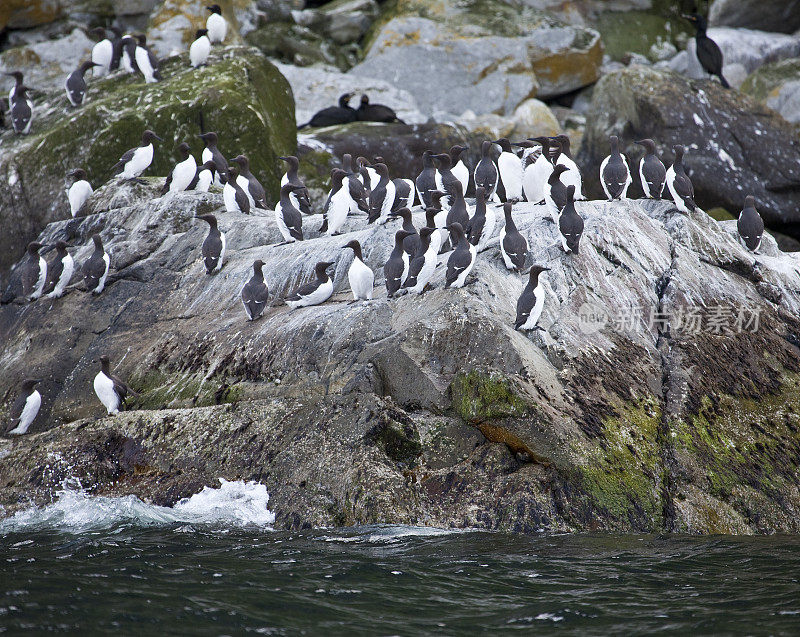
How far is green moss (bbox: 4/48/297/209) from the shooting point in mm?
14562

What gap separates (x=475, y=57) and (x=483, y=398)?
19729 mm

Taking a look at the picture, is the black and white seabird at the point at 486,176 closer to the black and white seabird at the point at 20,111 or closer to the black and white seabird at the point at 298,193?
the black and white seabird at the point at 298,193

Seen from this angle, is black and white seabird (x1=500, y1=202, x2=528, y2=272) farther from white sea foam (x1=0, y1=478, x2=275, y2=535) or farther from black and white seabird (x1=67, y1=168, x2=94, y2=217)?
black and white seabird (x1=67, y1=168, x2=94, y2=217)

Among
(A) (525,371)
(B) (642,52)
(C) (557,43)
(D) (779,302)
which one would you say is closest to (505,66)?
(C) (557,43)

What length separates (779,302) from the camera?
9898mm

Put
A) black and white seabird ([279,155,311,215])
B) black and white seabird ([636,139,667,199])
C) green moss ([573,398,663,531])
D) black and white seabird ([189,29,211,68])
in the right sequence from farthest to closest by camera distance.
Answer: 1. black and white seabird ([189,29,211,68])
2. black and white seabird ([279,155,311,215])
3. black and white seabird ([636,139,667,199])
4. green moss ([573,398,663,531])

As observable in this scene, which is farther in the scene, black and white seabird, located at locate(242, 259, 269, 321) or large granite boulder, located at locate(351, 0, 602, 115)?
large granite boulder, located at locate(351, 0, 602, 115)

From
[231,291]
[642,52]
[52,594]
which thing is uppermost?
[52,594]

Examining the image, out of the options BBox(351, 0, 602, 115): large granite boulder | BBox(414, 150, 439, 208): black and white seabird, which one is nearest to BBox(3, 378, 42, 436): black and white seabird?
BBox(414, 150, 439, 208): black and white seabird

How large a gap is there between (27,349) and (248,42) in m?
Answer: 17.9

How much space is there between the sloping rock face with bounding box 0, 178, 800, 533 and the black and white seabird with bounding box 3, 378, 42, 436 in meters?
0.46

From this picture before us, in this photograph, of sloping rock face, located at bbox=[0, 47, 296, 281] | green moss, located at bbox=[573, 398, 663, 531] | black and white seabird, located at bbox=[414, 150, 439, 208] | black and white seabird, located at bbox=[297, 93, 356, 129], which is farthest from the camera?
black and white seabird, located at bbox=[297, 93, 356, 129]

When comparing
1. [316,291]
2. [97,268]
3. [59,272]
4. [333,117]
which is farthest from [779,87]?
[59,272]

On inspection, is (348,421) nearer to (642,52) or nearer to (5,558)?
(5,558)
